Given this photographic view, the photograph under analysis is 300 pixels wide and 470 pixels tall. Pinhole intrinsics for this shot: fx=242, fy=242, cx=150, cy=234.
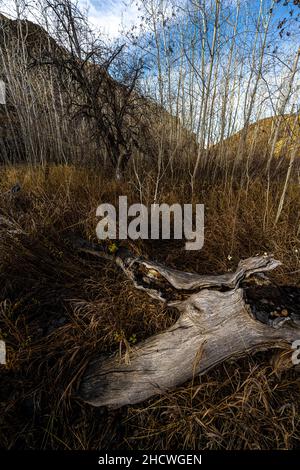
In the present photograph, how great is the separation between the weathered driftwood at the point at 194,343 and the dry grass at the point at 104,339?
0.07 metres

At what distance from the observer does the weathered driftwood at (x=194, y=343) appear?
4.06ft

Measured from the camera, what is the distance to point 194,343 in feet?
4.35

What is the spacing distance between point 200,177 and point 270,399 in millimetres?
2940

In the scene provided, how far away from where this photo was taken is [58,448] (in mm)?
Result: 1148

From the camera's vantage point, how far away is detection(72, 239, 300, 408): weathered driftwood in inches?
48.8

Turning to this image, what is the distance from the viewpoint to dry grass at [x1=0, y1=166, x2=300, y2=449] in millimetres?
1178

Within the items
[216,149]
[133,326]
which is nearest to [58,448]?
[133,326]

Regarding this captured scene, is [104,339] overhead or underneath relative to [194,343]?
underneath

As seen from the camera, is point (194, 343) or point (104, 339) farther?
point (104, 339)

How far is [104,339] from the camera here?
1.51 metres

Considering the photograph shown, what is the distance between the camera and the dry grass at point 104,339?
1.18m

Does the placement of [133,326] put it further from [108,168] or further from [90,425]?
[108,168]

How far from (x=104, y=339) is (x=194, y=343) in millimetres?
565

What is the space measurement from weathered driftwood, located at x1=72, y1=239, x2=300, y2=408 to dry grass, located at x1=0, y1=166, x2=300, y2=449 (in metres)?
0.07
